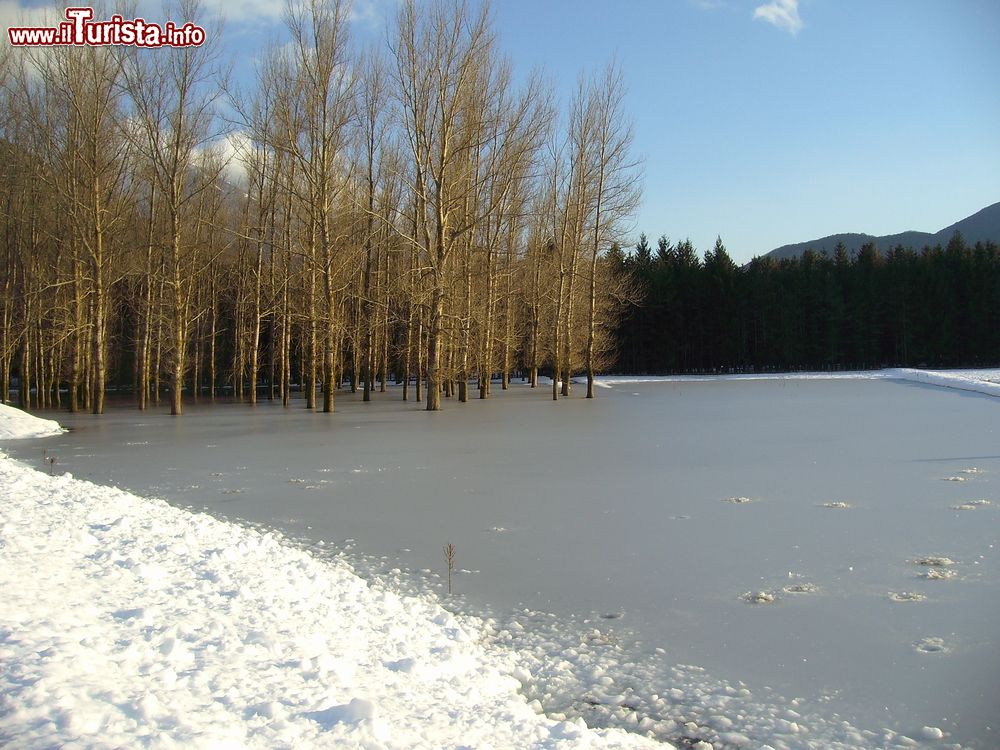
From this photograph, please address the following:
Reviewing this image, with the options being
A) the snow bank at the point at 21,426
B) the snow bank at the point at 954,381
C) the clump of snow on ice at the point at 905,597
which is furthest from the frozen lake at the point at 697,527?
the snow bank at the point at 954,381

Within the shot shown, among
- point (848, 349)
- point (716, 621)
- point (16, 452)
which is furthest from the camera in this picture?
point (848, 349)

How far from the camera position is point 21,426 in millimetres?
17656

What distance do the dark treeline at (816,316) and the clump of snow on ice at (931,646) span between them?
189ft

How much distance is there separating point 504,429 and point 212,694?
46.0ft

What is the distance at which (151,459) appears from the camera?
516 inches

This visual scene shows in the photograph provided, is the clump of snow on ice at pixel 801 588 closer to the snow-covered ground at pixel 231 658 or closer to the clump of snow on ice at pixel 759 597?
the clump of snow on ice at pixel 759 597

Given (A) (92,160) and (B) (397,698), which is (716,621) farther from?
(A) (92,160)

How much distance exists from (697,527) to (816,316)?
6180cm

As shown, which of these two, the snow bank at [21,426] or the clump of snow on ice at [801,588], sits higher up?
the snow bank at [21,426]

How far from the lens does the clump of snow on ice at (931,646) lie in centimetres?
434

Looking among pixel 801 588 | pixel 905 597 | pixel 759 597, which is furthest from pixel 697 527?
pixel 905 597

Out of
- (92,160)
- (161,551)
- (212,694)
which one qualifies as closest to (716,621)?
(212,694)

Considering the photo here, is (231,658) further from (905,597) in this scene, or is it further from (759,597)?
(905,597)

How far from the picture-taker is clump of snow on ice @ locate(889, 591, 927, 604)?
5.16 m
